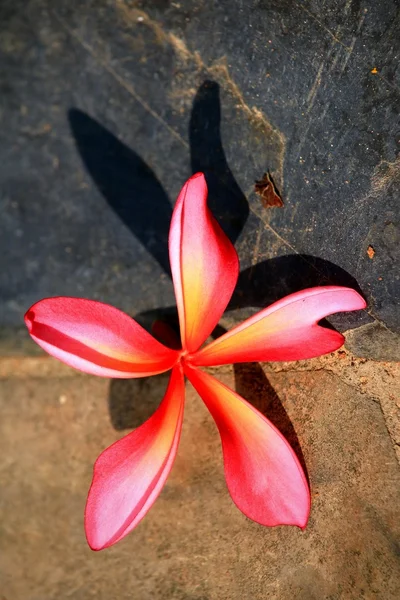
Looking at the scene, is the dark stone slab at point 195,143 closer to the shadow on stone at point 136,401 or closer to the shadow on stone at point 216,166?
the shadow on stone at point 216,166

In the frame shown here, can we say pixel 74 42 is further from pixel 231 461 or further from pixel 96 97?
pixel 231 461

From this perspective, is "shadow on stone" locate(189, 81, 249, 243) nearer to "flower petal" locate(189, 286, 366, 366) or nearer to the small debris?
the small debris

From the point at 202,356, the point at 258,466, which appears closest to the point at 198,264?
the point at 202,356

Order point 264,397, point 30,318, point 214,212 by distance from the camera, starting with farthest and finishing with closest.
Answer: point 214,212
point 264,397
point 30,318

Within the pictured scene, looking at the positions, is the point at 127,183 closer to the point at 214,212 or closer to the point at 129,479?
the point at 214,212

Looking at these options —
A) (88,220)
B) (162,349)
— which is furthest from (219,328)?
(88,220)

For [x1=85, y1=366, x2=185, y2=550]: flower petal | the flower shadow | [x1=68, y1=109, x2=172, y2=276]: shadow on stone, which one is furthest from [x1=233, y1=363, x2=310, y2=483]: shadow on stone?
[x1=68, y1=109, x2=172, y2=276]: shadow on stone
